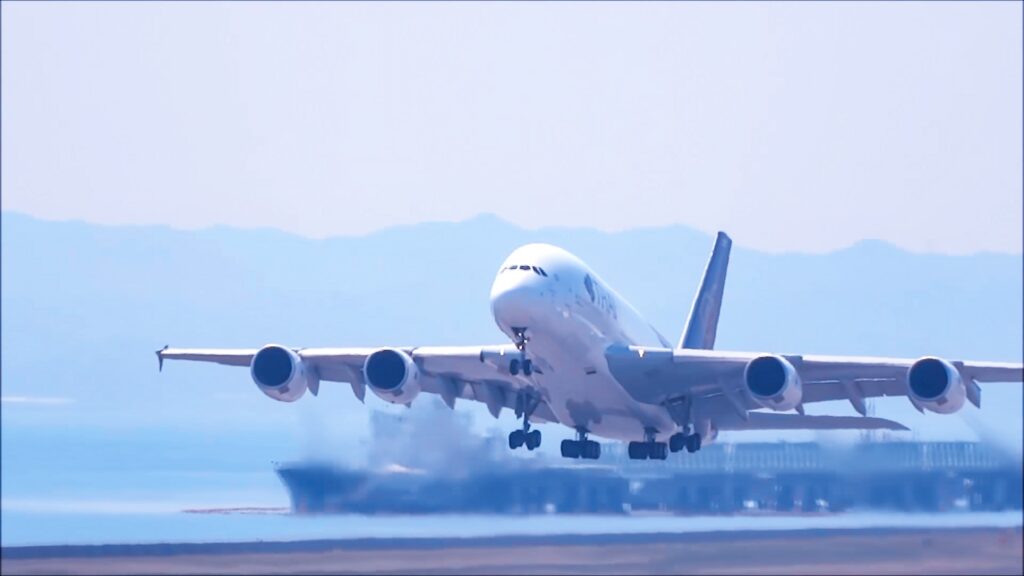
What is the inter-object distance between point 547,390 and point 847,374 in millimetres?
6257

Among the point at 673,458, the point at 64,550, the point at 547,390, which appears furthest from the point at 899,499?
the point at 64,550

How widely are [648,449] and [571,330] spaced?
6.23 m

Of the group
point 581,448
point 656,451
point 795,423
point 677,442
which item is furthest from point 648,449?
point 795,423

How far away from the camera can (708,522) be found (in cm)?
4831

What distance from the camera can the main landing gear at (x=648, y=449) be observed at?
45312mm

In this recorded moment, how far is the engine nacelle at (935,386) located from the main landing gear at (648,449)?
275 inches

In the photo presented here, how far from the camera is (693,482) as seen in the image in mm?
49438

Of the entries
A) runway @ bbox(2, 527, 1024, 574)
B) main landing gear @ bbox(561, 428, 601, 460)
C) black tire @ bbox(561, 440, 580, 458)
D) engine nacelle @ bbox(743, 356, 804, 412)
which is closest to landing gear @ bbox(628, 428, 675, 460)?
main landing gear @ bbox(561, 428, 601, 460)

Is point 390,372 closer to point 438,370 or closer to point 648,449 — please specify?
point 438,370

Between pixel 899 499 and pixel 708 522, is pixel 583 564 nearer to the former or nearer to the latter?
pixel 708 522

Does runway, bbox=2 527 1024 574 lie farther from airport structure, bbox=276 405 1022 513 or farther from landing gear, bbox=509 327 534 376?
landing gear, bbox=509 327 534 376

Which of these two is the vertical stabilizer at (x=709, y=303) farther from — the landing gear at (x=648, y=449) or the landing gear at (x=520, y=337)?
the landing gear at (x=520, y=337)

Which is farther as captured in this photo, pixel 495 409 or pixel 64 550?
pixel 64 550

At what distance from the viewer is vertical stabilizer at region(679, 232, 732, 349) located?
51219 mm
